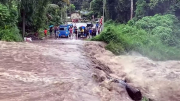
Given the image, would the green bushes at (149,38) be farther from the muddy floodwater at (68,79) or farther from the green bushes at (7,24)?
the green bushes at (7,24)

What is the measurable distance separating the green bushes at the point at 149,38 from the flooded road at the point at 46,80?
867 cm

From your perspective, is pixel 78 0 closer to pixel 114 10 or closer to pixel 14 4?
pixel 114 10

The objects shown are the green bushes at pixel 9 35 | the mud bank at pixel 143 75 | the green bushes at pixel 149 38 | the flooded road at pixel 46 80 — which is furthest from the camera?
the green bushes at pixel 149 38

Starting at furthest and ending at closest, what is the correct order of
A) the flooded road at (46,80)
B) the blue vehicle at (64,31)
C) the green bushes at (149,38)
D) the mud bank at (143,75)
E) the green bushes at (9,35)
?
the blue vehicle at (64,31), the green bushes at (149,38), the green bushes at (9,35), the mud bank at (143,75), the flooded road at (46,80)

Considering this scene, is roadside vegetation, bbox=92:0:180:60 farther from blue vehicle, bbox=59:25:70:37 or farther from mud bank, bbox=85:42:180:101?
blue vehicle, bbox=59:25:70:37

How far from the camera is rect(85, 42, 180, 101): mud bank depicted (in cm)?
1062

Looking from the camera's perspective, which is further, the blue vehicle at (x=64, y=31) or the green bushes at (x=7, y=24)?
the blue vehicle at (x=64, y=31)

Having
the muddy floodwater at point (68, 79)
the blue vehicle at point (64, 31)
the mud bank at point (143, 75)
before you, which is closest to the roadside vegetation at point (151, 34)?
the mud bank at point (143, 75)

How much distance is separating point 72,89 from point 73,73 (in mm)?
2275

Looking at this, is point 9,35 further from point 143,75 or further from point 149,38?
point 149,38

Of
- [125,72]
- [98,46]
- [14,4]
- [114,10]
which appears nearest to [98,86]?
[125,72]

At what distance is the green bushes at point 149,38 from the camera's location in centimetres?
2133

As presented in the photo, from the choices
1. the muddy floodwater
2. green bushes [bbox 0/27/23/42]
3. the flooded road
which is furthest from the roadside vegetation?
the flooded road

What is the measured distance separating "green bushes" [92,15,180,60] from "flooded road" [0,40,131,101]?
28.5 ft
